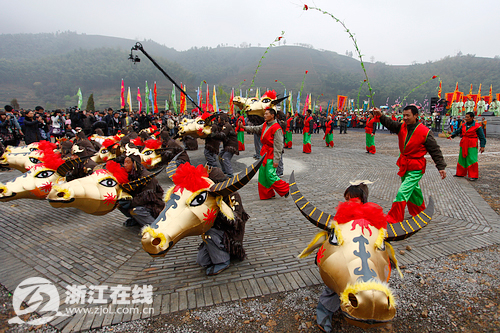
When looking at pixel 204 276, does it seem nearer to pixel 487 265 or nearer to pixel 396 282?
pixel 396 282

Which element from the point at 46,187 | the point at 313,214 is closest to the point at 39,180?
the point at 46,187

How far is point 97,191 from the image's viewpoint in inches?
163

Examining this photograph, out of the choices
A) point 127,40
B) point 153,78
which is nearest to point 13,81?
point 153,78

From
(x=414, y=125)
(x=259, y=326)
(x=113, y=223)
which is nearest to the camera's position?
(x=259, y=326)

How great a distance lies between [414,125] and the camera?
175 inches

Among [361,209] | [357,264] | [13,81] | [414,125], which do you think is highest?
[13,81]

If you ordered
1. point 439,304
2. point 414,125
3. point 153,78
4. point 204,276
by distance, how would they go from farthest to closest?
point 153,78, point 414,125, point 204,276, point 439,304

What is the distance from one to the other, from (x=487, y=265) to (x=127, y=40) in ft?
773

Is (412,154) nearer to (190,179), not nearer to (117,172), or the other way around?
(190,179)

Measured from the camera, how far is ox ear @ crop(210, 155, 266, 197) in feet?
9.37

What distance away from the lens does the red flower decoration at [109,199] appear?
4219mm

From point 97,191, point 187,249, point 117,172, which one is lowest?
point 187,249

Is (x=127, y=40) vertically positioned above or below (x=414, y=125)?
above

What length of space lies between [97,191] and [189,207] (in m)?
2.07
